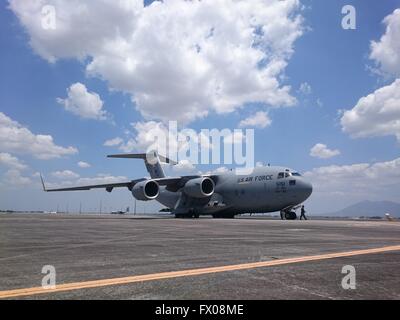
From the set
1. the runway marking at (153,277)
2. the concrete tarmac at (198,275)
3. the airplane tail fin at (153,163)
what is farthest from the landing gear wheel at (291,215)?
the runway marking at (153,277)

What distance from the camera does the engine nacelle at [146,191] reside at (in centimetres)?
3681

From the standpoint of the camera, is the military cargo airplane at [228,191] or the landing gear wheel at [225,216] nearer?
the military cargo airplane at [228,191]

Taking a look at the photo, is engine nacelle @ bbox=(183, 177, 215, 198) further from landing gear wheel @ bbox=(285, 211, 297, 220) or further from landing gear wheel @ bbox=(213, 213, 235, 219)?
landing gear wheel @ bbox=(285, 211, 297, 220)

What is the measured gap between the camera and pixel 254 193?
38.2 meters

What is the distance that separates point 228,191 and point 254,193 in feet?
12.2

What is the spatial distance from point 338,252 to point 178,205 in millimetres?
35018

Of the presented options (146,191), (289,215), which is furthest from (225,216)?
(146,191)

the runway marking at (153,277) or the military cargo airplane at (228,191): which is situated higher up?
the military cargo airplane at (228,191)

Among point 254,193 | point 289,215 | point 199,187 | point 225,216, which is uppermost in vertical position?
point 199,187

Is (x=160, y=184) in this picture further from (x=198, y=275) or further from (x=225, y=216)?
(x=198, y=275)

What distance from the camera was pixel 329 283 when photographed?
573cm

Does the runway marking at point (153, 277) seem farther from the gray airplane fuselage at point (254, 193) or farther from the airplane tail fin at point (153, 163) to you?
the airplane tail fin at point (153, 163)
